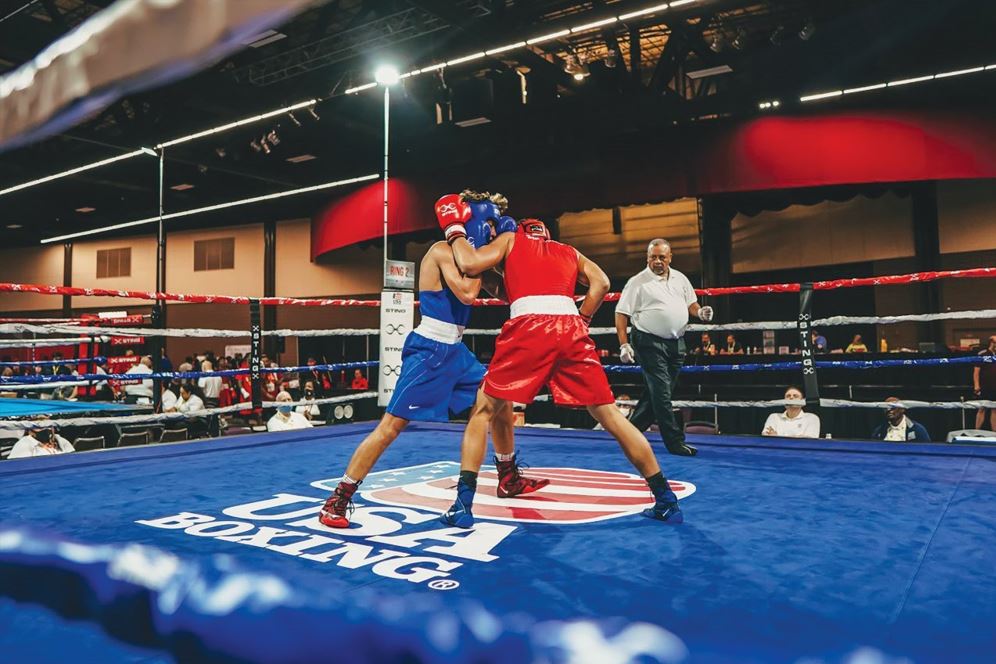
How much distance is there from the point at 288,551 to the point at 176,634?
57 centimetres

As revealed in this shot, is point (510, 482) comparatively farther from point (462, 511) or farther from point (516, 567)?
point (516, 567)

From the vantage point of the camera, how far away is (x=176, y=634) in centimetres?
111

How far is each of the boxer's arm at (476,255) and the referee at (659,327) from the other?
4.35 feet

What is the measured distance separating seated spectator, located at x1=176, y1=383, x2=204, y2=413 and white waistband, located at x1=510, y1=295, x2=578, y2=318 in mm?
5686

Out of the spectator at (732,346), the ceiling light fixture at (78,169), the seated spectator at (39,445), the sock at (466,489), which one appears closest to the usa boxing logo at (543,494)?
the sock at (466,489)

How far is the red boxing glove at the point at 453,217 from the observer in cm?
209

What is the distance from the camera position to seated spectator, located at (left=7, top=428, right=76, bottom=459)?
4254mm

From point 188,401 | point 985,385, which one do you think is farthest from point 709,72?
point 188,401

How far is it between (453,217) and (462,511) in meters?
0.88

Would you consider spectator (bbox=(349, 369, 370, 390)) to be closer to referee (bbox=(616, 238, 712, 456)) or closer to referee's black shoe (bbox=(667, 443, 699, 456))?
referee (bbox=(616, 238, 712, 456))

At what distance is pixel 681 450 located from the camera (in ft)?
10.6

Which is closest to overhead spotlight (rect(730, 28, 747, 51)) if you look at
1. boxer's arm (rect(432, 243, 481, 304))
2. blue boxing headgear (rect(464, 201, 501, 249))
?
blue boxing headgear (rect(464, 201, 501, 249))

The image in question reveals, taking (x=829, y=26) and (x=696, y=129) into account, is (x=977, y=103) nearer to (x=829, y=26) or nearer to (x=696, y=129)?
(x=829, y=26)

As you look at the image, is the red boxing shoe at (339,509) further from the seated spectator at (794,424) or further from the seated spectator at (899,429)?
the seated spectator at (899,429)
